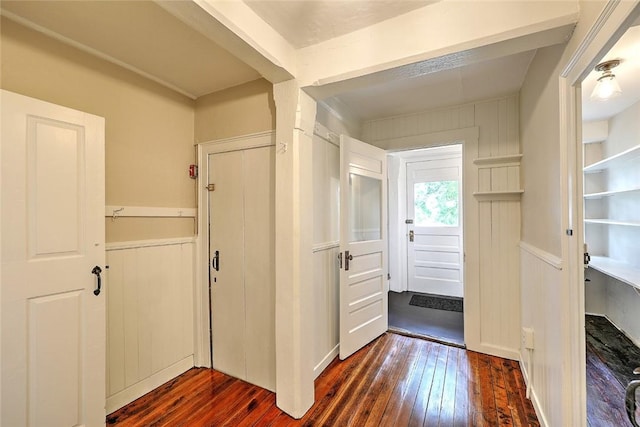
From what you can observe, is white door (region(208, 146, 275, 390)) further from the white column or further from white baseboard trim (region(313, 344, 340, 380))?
white baseboard trim (region(313, 344, 340, 380))

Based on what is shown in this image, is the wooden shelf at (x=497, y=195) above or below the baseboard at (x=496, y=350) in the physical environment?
above

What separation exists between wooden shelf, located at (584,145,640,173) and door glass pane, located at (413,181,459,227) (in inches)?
67.0

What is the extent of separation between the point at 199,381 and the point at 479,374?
2299 millimetres

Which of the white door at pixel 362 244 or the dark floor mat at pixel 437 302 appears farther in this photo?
the dark floor mat at pixel 437 302

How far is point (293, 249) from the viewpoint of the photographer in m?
1.84

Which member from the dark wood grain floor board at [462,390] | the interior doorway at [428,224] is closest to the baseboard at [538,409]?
the dark wood grain floor board at [462,390]

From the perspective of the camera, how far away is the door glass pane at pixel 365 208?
2714 millimetres

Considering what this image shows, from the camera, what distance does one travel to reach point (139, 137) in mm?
2062

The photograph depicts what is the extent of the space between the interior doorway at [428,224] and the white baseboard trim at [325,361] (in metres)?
1.72

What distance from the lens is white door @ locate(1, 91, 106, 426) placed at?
136 cm

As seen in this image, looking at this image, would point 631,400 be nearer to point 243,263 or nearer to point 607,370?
point 607,370

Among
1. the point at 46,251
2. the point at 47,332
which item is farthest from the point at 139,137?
the point at 47,332

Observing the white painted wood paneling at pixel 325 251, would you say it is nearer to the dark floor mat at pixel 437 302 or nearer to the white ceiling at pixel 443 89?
the white ceiling at pixel 443 89

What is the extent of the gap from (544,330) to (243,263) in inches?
82.2
